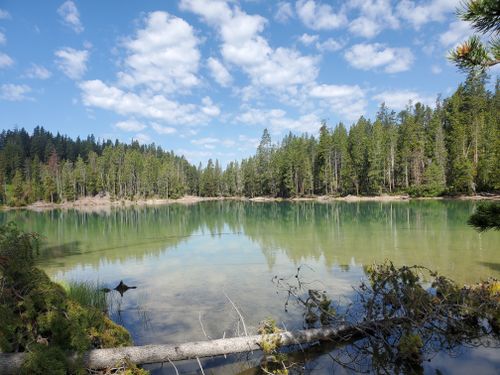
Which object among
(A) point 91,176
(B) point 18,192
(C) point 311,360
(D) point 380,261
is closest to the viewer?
(C) point 311,360

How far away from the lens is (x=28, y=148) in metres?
144

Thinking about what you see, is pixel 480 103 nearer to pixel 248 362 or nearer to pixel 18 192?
pixel 248 362

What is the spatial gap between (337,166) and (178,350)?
88.9 meters

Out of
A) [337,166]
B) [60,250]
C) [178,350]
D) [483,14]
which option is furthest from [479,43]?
[337,166]

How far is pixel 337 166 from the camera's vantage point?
91.5 metres

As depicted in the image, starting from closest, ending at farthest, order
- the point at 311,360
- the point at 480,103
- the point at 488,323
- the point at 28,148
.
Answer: the point at 311,360, the point at 488,323, the point at 480,103, the point at 28,148

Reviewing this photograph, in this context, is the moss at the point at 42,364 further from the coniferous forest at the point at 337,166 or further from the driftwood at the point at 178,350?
the coniferous forest at the point at 337,166

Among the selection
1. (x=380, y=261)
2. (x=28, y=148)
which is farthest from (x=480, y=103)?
(x=28, y=148)

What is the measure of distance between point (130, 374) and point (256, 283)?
27.8 feet

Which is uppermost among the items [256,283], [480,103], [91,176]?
[480,103]

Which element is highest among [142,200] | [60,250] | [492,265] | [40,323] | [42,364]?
[142,200]

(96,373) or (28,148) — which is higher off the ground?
(28,148)

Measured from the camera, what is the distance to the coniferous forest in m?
68.2

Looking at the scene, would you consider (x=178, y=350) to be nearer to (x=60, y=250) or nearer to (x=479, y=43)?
(x=479, y=43)
